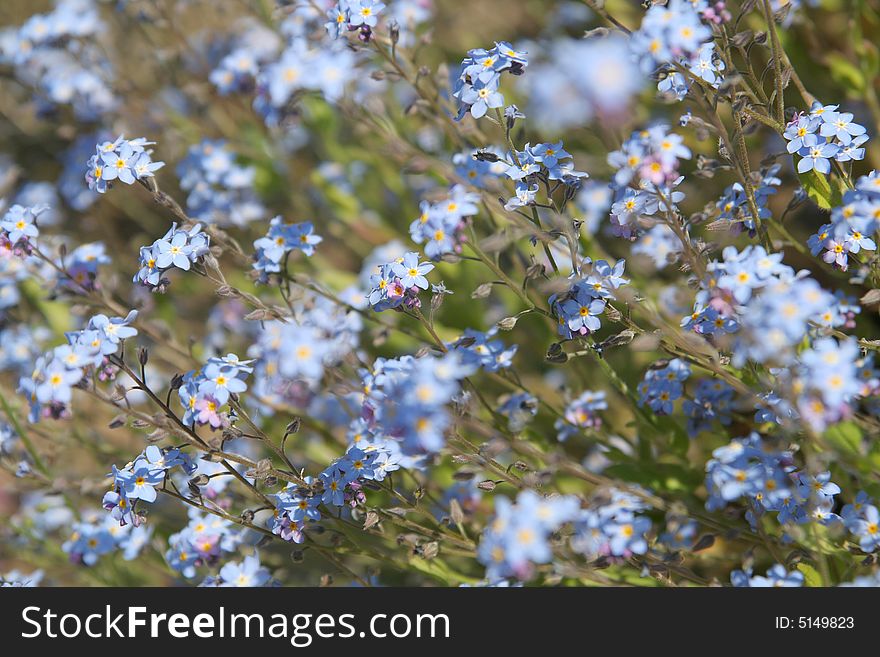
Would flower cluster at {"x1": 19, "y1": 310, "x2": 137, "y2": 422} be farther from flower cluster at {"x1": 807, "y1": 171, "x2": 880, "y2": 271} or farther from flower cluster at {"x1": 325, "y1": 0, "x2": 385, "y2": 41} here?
flower cluster at {"x1": 807, "y1": 171, "x2": 880, "y2": 271}

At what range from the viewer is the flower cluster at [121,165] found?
2674 mm

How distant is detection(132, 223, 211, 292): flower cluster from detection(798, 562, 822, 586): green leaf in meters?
2.24

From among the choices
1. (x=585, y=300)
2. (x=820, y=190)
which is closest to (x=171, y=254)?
(x=585, y=300)

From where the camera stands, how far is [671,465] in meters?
3.16

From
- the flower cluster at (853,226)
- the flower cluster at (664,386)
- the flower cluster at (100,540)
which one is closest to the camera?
the flower cluster at (853,226)

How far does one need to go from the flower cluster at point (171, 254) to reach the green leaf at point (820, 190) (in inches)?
80.2

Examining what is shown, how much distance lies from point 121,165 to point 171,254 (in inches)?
15.6

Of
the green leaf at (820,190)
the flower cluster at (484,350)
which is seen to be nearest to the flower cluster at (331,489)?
the flower cluster at (484,350)

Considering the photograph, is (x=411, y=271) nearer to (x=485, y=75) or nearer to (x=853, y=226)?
(x=485, y=75)

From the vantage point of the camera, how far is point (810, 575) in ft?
8.77

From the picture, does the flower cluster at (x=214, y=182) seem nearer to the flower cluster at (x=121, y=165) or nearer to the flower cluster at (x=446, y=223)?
the flower cluster at (x=121, y=165)
